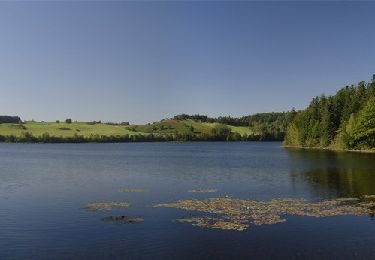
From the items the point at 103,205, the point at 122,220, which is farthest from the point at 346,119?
the point at 122,220

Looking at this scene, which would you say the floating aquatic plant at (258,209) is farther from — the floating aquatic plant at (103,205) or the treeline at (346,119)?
the treeline at (346,119)

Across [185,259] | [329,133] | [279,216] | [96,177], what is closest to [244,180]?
[96,177]

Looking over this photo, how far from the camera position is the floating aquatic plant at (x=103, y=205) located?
4578 centimetres

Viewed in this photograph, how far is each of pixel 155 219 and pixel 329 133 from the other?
157326 mm

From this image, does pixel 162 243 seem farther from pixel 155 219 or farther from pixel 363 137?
pixel 363 137

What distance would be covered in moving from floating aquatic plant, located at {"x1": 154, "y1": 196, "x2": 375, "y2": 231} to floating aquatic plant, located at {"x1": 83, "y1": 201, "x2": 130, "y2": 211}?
4290mm

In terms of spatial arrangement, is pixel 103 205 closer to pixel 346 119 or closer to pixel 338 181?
pixel 338 181

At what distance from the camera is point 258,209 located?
147 ft

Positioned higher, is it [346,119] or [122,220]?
[346,119]

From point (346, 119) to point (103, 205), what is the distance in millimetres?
141304

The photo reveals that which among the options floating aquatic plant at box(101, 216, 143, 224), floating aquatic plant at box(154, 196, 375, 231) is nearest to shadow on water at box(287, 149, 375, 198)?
floating aquatic plant at box(154, 196, 375, 231)

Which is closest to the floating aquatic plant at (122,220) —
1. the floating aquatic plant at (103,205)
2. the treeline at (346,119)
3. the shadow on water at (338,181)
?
the floating aquatic plant at (103,205)

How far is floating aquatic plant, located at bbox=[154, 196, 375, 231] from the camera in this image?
38.8 meters

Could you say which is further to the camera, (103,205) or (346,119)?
(346,119)
